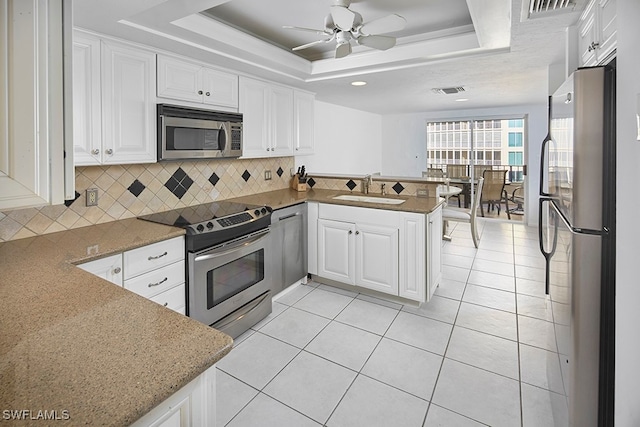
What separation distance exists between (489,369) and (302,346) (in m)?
1.22

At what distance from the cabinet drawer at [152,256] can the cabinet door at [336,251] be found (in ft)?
4.93

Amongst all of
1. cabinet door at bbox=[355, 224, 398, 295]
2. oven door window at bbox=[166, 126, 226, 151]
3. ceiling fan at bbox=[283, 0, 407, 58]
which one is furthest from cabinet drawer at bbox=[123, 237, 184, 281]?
cabinet door at bbox=[355, 224, 398, 295]

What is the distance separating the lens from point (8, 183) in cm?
95

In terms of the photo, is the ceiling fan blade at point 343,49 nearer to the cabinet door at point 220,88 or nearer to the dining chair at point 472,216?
the cabinet door at point 220,88

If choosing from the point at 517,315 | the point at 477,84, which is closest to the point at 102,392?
the point at 517,315

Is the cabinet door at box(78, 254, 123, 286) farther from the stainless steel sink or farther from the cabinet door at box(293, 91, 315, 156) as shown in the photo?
the cabinet door at box(293, 91, 315, 156)

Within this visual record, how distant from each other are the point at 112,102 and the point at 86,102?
0.16m

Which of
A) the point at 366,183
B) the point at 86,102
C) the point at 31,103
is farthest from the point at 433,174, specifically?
the point at 31,103

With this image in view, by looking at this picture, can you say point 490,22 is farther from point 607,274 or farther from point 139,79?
point 139,79

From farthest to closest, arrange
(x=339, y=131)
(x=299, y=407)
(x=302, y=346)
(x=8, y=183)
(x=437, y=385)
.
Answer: (x=339, y=131), (x=302, y=346), (x=437, y=385), (x=299, y=407), (x=8, y=183)

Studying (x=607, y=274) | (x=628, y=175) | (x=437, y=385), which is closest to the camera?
(x=628, y=175)

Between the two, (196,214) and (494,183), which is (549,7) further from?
(494,183)

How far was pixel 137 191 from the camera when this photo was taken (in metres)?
2.59

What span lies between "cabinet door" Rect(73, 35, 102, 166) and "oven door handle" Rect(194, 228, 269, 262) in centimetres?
86
